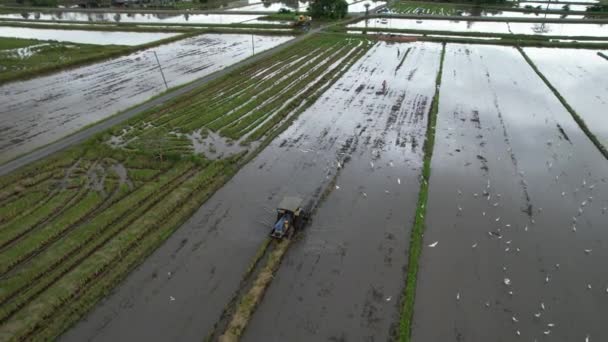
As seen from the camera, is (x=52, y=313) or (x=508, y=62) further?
(x=508, y=62)

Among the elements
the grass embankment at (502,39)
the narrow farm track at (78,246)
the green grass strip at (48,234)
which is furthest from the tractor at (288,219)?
the grass embankment at (502,39)

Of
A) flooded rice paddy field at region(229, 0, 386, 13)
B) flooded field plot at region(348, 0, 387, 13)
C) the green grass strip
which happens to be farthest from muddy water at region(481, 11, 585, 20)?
the green grass strip

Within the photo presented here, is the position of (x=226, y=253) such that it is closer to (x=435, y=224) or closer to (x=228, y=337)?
(x=228, y=337)

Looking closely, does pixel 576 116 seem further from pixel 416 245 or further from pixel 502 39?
pixel 502 39

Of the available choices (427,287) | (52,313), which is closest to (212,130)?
(52,313)

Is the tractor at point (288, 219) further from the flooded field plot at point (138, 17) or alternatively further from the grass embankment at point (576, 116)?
the flooded field plot at point (138, 17)

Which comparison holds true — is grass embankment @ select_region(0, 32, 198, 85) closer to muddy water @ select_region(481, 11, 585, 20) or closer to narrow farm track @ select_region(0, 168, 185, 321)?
narrow farm track @ select_region(0, 168, 185, 321)
